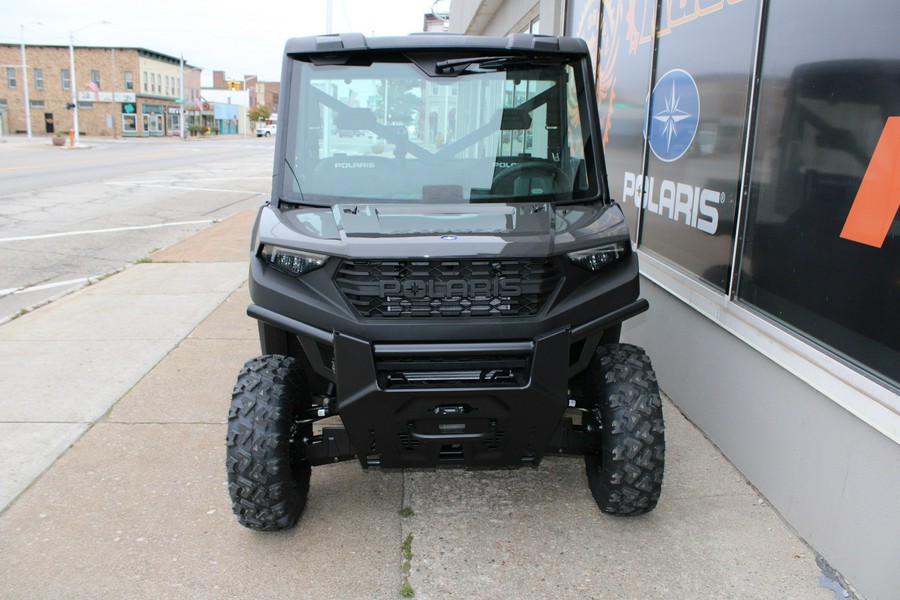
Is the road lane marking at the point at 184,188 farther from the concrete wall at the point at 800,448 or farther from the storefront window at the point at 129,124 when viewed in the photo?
the storefront window at the point at 129,124

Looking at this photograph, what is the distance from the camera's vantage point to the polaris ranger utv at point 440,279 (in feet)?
10.2

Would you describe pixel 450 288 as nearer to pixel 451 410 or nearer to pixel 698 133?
pixel 451 410

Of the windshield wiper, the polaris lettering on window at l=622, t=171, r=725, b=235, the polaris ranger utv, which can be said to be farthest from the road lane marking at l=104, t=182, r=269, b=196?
the windshield wiper

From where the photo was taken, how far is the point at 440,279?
311 centimetres

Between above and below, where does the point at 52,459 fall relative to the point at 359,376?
below

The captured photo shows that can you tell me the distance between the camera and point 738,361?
4.23 meters

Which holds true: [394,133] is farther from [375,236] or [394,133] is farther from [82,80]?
[82,80]

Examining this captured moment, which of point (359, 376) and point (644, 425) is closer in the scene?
point (359, 376)

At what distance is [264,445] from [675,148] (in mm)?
3561

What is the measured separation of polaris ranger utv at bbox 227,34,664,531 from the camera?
309 centimetres

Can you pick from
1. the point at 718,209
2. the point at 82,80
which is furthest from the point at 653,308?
the point at 82,80

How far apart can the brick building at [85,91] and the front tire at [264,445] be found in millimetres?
81693

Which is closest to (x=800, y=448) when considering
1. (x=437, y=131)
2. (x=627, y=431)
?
(x=627, y=431)

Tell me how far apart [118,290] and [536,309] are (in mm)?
6912
